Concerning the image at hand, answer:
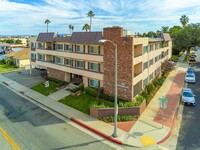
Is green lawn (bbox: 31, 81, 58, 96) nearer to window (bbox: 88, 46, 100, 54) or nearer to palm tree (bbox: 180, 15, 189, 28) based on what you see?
window (bbox: 88, 46, 100, 54)

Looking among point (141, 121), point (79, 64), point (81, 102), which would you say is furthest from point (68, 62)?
point (141, 121)

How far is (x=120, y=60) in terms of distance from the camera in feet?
75.8

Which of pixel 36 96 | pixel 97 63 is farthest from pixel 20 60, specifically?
pixel 97 63

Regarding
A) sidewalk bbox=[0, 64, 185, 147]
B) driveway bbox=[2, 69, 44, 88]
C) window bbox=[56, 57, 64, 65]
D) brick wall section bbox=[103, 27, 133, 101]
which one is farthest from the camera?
driveway bbox=[2, 69, 44, 88]

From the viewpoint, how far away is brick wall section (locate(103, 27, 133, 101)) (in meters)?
22.3

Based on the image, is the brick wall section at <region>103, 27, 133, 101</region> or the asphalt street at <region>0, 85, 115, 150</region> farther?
the brick wall section at <region>103, 27, 133, 101</region>

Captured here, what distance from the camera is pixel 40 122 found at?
64.3 ft

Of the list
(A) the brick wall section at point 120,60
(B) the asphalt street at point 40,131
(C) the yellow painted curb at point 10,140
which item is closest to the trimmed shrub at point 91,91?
(A) the brick wall section at point 120,60

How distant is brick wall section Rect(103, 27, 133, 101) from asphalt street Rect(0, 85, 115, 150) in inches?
310

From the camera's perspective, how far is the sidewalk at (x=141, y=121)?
52.8ft

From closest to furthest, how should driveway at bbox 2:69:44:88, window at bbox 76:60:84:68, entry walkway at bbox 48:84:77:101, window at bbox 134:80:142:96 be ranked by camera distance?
window at bbox 134:80:142:96 < entry walkway at bbox 48:84:77:101 < window at bbox 76:60:84:68 < driveway at bbox 2:69:44:88

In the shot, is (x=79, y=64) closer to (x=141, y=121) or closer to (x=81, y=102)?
(x=81, y=102)

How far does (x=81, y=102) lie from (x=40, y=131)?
25.9ft

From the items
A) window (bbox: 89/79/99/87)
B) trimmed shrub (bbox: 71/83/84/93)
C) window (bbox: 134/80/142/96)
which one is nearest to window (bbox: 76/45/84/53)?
window (bbox: 89/79/99/87)
